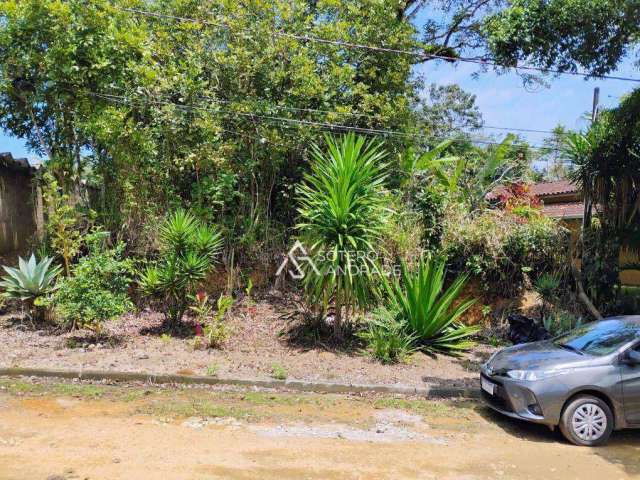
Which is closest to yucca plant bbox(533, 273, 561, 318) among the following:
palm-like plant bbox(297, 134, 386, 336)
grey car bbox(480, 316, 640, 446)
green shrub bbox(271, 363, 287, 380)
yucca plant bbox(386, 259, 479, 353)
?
yucca plant bbox(386, 259, 479, 353)

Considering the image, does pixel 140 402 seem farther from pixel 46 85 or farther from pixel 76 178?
pixel 46 85

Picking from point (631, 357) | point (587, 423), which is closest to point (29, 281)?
point (587, 423)

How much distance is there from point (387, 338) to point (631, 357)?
13.1 ft

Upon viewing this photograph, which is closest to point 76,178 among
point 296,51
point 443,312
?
point 296,51

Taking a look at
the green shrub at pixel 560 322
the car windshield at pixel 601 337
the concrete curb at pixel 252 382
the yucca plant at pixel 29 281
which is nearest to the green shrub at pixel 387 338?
the concrete curb at pixel 252 382

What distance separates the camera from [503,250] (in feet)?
37.8

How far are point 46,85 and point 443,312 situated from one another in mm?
9621

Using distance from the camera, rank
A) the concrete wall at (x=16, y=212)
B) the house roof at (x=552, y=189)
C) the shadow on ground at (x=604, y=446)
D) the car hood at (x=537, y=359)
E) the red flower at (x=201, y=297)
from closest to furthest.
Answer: the shadow on ground at (x=604, y=446)
the car hood at (x=537, y=359)
the red flower at (x=201, y=297)
the concrete wall at (x=16, y=212)
the house roof at (x=552, y=189)

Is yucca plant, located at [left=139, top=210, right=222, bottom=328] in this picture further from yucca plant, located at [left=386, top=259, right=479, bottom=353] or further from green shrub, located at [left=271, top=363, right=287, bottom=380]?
yucca plant, located at [left=386, top=259, right=479, bottom=353]

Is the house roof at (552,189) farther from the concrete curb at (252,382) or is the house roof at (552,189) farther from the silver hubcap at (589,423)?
the silver hubcap at (589,423)

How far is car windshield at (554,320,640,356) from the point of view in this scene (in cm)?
662

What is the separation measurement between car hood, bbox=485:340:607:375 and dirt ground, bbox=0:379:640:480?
0.78 meters

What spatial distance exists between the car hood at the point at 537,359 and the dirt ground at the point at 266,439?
78cm

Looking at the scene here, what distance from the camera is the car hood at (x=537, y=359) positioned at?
6355 millimetres
